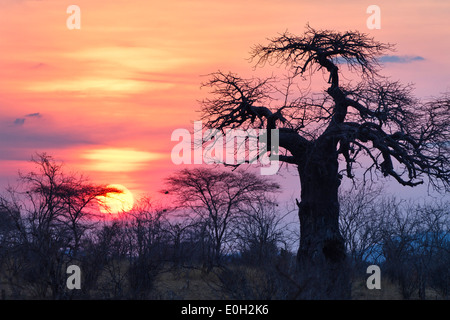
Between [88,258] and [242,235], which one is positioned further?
[242,235]

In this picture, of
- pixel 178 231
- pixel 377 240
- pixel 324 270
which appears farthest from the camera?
pixel 377 240

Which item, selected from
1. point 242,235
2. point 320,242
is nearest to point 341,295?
point 320,242

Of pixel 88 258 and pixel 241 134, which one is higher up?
pixel 241 134

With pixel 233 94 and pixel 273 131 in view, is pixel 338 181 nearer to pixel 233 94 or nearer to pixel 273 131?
pixel 273 131

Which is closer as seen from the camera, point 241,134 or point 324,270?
point 324,270

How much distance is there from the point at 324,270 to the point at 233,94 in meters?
5.80

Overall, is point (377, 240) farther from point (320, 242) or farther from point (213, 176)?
point (320, 242)

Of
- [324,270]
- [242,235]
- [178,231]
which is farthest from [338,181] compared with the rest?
[242,235]

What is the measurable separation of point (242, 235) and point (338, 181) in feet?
38.7

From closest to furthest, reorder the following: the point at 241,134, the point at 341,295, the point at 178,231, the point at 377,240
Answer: the point at 341,295
the point at 241,134
the point at 178,231
the point at 377,240

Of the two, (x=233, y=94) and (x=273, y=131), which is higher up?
(x=233, y=94)

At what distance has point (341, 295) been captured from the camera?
12406 mm
